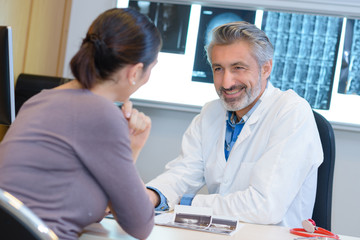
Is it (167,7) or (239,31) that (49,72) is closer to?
(167,7)

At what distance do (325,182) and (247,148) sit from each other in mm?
348

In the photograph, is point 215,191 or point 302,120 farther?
point 215,191

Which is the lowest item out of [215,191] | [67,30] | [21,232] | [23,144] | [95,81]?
[215,191]

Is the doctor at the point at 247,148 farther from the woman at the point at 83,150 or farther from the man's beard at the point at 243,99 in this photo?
the woman at the point at 83,150

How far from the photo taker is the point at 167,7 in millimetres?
3146

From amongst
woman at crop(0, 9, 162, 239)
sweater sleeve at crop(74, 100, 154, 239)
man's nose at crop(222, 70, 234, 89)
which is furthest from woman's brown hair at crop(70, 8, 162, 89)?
man's nose at crop(222, 70, 234, 89)

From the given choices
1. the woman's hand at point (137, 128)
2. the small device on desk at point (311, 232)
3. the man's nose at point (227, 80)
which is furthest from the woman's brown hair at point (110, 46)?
the man's nose at point (227, 80)

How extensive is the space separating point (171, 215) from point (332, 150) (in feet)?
2.37

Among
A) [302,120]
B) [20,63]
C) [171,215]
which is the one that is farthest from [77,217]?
[20,63]

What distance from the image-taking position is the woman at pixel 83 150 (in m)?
1.08

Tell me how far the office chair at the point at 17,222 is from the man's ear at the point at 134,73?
1.63 feet

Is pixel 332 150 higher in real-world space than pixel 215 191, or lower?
higher

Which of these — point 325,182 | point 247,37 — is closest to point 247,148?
point 325,182

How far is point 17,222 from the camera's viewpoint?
82cm
